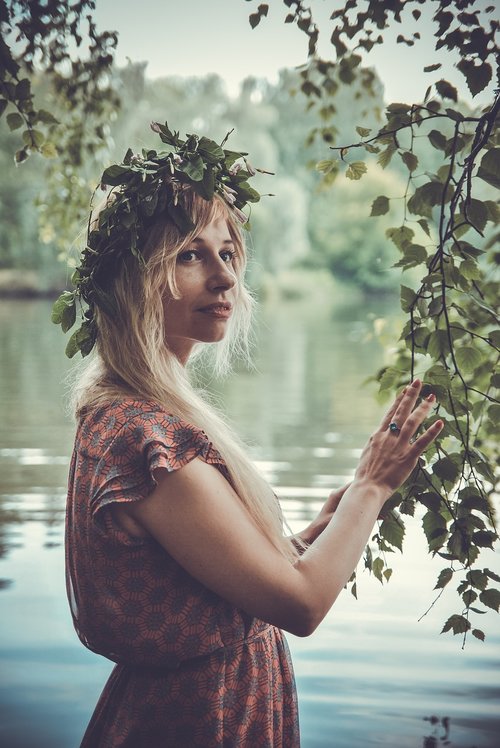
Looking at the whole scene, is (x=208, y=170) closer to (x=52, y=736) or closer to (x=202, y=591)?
(x=202, y=591)

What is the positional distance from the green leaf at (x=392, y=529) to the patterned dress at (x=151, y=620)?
384 mm

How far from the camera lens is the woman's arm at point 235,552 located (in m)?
1.19

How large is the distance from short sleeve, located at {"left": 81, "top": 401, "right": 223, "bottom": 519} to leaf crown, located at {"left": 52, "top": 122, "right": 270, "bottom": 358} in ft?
0.77

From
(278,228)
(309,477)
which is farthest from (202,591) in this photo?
(278,228)

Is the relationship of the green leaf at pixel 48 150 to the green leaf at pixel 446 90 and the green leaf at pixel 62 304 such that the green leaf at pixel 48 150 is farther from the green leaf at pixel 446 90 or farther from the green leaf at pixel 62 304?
the green leaf at pixel 446 90

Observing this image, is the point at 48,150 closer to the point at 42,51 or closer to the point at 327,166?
the point at 42,51

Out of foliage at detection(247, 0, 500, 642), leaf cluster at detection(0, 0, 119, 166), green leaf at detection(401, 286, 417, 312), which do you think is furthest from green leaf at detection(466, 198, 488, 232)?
leaf cluster at detection(0, 0, 119, 166)

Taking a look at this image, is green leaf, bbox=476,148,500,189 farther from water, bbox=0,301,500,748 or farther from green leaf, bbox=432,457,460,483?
water, bbox=0,301,500,748

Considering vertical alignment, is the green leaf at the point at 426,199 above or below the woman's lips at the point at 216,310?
above

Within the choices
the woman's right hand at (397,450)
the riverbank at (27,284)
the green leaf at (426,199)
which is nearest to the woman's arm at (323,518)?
the woman's right hand at (397,450)

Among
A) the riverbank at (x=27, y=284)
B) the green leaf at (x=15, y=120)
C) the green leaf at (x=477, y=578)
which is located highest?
the riverbank at (x=27, y=284)

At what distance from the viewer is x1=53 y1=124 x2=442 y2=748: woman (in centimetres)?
121

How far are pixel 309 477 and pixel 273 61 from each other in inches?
317

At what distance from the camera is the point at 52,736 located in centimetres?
275
